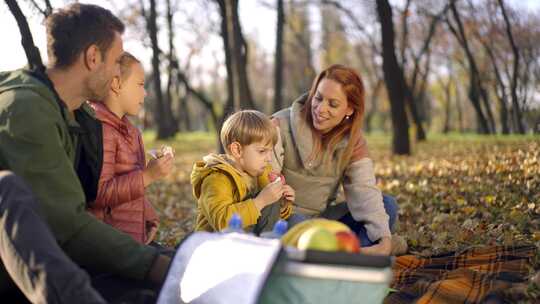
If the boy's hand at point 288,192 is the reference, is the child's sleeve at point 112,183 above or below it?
above

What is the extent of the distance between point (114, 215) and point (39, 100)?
94cm

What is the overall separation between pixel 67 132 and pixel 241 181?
1.03m

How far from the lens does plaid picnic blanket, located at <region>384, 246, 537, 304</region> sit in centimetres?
329

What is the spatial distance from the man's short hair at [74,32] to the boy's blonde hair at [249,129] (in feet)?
2.89

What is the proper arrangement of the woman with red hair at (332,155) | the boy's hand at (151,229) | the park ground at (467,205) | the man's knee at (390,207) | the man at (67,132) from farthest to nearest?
the park ground at (467,205)
the man's knee at (390,207)
the woman with red hair at (332,155)
the boy's hand at (151,229)
the man at (67,132)

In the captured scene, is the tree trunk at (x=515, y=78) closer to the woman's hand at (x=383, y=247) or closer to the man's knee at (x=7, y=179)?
the woman's hand at (x=383, y=247)

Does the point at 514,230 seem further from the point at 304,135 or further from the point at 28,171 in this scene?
the point at 28,171

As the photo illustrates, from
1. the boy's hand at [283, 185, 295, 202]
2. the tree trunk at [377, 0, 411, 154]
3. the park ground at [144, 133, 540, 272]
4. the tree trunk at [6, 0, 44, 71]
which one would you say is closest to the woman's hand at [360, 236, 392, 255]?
the park ground at [144, 133, 540, 272]

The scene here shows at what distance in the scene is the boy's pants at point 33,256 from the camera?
7.22 feet

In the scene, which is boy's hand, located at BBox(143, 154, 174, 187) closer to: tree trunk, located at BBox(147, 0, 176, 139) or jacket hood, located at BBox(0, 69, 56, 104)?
jacket hood, located at BBox(0, 69, 56, 104)

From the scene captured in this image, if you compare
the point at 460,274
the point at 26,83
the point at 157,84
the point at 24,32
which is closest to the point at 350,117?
the point at 460,274

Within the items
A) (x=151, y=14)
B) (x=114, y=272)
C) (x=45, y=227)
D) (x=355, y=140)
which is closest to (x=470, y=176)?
(x=355, y=140)

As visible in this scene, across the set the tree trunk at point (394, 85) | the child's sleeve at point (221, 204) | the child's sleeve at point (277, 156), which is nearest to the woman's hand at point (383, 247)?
the child's sleeve at point (277, 156)

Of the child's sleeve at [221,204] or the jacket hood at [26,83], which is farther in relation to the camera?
the child's sleeve at [221,204]
